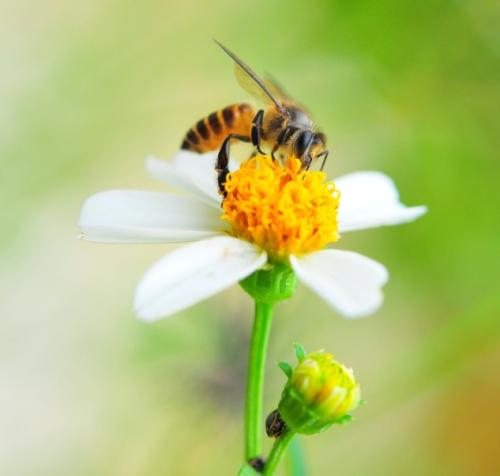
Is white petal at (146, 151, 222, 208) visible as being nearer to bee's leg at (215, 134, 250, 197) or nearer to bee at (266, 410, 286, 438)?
bee's leg at (215, 134, 250, 197)

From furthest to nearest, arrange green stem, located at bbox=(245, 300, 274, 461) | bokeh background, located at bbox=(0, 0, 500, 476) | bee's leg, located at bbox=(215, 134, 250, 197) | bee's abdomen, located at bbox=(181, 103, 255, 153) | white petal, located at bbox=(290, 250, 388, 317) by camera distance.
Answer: bokeh background, located at bbox=(0, 0, 500, 476) → bee's abdomen, located at bbox=(181, 103, 255, 153) → bee's leg, located at bbox=(215, 134, 250, 197) → green stem, located at bbox=(245, 300, 274, 461) → white petal, located at bbox=(290, 250, 388, 317)

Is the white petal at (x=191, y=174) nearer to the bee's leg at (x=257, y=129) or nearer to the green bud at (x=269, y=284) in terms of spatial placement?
the bee's leg at (x=257, y=129)

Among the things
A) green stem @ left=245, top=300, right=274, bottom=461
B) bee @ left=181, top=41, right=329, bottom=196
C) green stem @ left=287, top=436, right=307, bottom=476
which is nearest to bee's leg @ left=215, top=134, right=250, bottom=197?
bee @ left=181, top=41, right=329, bottom=196

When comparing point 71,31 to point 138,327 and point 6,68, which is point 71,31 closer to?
point 6,68

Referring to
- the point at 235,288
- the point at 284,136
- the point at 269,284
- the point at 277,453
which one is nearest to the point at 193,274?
the point at 269,284

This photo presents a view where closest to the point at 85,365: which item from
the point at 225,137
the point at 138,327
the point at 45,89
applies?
the point at 138,327

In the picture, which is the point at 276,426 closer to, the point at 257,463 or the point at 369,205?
the point at 257,463

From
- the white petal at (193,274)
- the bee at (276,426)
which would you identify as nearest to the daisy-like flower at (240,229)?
the white petal at (193,274)
